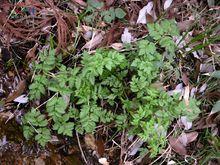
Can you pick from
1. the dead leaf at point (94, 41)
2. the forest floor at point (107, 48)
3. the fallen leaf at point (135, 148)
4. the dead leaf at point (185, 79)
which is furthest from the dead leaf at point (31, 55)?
the dead leaf at point (185, 79)

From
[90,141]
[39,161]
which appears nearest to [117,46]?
[90,141]

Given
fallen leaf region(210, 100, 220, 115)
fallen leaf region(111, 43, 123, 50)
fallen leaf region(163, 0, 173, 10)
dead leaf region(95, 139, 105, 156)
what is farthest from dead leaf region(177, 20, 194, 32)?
dead leaf region(95, 139, 105, 156)

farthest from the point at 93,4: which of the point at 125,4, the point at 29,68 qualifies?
the point at 29,68

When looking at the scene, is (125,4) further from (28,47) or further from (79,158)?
(79,158)

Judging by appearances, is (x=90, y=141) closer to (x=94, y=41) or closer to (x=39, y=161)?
(x=39, y=161)

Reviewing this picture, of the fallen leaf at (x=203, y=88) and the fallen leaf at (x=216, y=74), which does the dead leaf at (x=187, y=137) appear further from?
the fallen leaf at (x=216, y=74)

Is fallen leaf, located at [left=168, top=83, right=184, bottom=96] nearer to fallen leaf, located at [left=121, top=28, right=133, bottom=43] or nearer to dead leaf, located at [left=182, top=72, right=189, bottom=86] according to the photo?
dead leaf, located at [left=182, top=72, right=189, bottom=86]

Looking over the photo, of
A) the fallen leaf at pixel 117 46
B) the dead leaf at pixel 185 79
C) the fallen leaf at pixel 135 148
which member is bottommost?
the fallen leaf at pixel 135 148
